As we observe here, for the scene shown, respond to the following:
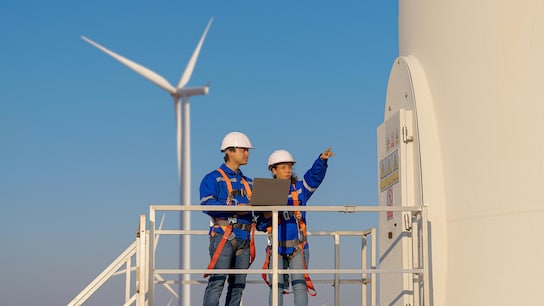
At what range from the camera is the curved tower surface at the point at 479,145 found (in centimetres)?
882

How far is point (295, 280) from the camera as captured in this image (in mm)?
11141

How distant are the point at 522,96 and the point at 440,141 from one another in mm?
1647

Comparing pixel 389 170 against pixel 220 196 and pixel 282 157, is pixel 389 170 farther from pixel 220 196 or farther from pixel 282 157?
pixel 220 196

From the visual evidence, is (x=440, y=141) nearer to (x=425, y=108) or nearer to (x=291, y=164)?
(x=425, y=108)

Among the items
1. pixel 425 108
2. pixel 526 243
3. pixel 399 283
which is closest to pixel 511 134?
pixel 526 243

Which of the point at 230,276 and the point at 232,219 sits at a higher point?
the point at 232,219

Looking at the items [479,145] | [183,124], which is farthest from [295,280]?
[183,124]

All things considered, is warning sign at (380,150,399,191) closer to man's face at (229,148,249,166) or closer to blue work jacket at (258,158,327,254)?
blue work jacket at (258,158,327,254)

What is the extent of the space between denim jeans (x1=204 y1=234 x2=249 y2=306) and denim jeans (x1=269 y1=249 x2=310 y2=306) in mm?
413

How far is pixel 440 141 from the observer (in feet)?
34.4

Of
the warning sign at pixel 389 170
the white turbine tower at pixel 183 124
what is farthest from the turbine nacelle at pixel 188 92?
the warning sign at pixel 389 170

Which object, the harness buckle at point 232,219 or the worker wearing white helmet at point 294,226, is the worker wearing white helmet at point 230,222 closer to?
the harness buckle at point 232,219

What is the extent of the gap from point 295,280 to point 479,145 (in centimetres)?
282

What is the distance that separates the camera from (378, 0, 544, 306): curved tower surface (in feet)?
28.9
